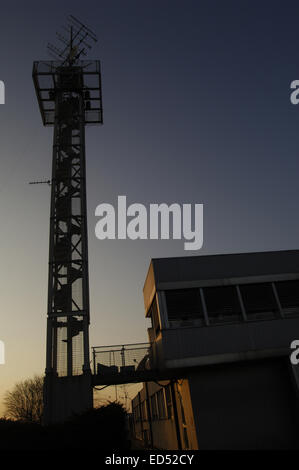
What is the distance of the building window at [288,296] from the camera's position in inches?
579

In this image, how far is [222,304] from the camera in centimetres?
1454

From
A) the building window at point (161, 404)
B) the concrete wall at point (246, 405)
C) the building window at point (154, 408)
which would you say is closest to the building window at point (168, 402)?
the building window at point (161, 404)

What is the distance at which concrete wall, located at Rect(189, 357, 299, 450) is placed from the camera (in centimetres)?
1255

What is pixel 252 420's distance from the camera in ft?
42.2

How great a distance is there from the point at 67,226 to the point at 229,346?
10.9 meters

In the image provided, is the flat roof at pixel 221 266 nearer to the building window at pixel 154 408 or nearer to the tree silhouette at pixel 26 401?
the building window at pixel 154 408

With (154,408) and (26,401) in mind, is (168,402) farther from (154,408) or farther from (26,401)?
(26,401)

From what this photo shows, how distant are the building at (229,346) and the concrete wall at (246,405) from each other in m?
0.03

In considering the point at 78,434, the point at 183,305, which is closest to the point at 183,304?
the point at 183,305

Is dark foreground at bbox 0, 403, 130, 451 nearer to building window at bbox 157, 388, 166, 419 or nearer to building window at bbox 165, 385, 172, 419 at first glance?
building window at bbox 165, 385, 172, 419

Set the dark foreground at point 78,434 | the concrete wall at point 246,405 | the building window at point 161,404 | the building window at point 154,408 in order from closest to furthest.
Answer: the dark foreground at point 78,434 → the concrete wall at point 246,405 → the building window at point 161,404 → the building window at point 154,408

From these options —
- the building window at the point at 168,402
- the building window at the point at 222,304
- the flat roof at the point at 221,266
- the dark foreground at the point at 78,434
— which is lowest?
the dark foreground at the point at 78,434
